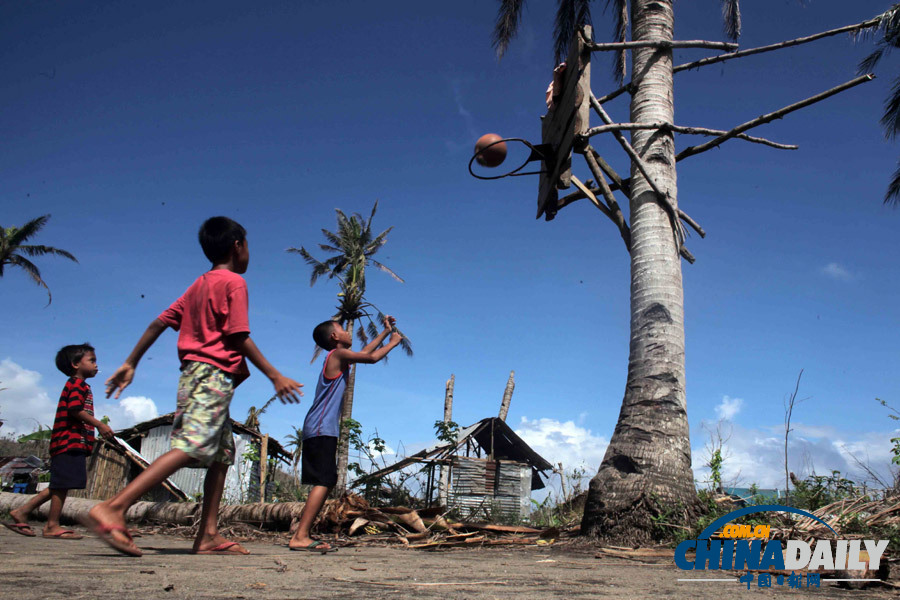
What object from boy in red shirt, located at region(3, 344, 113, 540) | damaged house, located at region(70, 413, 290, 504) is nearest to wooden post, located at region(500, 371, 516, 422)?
damaged house, located at region(70, 413, 290, 504)

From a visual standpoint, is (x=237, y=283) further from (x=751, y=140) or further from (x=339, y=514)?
(x=751, y=140)

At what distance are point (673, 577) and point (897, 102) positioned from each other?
2346 cm

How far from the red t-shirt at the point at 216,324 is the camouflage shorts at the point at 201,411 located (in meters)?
0.06

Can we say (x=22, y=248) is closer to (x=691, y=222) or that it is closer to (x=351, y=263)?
(x=351, y=263)

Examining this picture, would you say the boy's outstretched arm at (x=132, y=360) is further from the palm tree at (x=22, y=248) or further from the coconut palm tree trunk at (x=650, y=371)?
the palm tree at (x=22, y=248)

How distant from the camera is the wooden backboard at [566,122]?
18.3 ft

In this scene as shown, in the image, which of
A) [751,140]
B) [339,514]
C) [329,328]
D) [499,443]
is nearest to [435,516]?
[339,514]

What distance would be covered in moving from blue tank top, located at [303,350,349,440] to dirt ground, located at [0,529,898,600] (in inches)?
45.1

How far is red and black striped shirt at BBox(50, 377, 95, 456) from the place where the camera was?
5.09m

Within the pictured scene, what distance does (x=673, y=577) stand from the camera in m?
2.61

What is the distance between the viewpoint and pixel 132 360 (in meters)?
3.28

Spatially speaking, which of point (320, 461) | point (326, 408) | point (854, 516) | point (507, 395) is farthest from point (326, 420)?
point (507, 395)

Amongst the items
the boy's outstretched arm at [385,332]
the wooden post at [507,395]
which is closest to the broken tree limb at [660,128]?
the boy's outstretched arm at [385,332]

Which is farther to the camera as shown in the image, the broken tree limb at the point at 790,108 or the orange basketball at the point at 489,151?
the orange basketball at the point at 489,151
